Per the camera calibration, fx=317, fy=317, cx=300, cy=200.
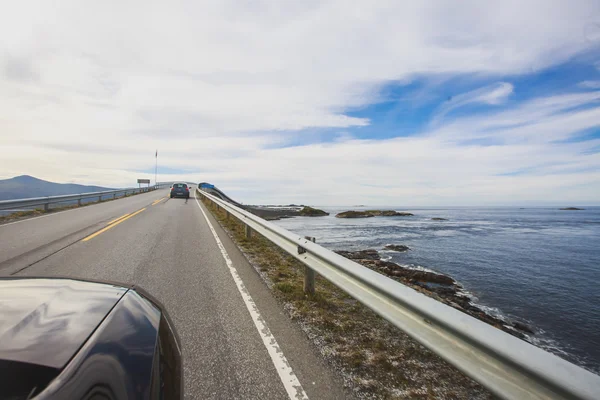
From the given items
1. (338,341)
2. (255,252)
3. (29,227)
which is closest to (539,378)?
(338,341)

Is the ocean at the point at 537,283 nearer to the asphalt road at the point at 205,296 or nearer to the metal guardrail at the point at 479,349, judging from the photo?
the metal guardrail at the point at 479,349

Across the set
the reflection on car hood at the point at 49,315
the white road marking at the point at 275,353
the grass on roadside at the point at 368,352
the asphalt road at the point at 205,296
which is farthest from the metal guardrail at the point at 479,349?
the reflection on car hood at the point at 49,315

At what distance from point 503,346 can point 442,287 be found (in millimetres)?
9993

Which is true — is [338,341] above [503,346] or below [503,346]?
below

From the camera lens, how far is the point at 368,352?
3426 mm

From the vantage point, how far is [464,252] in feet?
65.6

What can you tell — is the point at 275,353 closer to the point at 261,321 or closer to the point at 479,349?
the point at 261,321

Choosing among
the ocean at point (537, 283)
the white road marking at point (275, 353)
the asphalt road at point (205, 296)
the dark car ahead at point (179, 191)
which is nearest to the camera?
the white road marking at point (275, 353)

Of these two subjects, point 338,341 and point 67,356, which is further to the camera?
point 338,341

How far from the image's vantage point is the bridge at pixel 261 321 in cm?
175

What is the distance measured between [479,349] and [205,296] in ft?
12.9

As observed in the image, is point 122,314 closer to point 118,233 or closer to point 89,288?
point 89,288

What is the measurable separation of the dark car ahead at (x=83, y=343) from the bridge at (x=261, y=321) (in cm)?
118

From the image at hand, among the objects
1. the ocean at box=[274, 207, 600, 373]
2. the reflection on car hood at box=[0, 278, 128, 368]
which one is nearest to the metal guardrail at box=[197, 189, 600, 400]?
the reflection on car hood at box=[0, 278, 128, 368]
